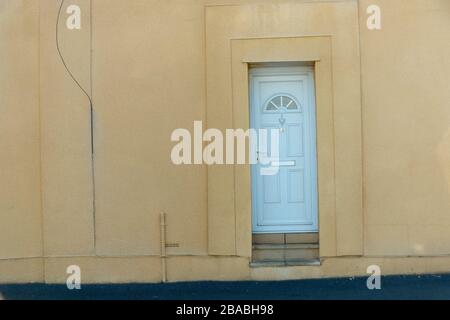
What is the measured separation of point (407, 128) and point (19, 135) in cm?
460

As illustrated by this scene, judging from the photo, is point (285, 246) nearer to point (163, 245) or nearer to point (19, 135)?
point (163, 245)

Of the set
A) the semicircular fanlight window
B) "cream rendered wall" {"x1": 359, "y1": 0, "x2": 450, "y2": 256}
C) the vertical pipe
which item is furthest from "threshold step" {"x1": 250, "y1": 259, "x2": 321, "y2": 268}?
the semicircular fanlight window

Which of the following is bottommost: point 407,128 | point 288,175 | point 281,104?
point 288,175

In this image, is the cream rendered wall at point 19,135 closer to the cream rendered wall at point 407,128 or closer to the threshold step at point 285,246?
the threshold step at point 285,246

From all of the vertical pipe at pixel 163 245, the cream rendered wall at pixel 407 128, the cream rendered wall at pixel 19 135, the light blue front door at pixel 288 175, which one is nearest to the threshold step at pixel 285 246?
the light blue front door at pixel 288 175

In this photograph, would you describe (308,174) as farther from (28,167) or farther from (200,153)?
(28,167)

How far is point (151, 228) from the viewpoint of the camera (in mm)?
8328

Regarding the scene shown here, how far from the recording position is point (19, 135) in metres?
8.37

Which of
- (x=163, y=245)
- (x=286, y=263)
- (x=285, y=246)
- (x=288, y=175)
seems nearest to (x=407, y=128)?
(x=288, y=175)

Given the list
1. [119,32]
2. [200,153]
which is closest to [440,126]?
[200,153]

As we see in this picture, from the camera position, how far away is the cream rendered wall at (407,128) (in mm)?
8242

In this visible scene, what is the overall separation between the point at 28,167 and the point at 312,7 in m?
3.87

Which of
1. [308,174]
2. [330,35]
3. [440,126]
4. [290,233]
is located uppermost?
[330,35]

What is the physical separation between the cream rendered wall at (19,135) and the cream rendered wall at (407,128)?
391 cm
